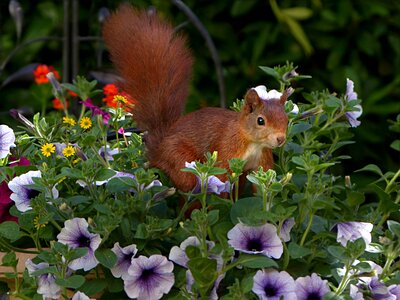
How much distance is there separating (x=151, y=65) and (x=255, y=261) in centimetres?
45

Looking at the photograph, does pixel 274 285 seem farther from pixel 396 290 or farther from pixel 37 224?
pixel 37 224

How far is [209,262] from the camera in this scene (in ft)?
3.34

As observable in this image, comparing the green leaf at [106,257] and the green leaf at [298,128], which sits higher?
the green leaf at [298,128]

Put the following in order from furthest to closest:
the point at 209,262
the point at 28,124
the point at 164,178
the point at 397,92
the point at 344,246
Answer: the point at 397,92 → the point at 28,124 → the point at 164,178 → the point at 344,246 → the point at 209,262

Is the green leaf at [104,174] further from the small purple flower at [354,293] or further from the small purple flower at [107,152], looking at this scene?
the small purple flower at [354,293]

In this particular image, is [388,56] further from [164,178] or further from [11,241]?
[11,241]

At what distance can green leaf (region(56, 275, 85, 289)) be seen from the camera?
1074mm

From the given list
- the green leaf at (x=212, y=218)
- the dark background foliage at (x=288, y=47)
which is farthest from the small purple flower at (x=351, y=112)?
the dark background foliage at (x=288, y=47)

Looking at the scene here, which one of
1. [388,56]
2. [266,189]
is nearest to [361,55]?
[388,56]

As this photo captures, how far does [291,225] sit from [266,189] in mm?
96

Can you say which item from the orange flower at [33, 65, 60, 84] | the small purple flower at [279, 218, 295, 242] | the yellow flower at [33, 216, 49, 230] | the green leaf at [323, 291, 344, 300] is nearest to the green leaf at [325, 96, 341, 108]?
the small purple flower at [279, 218, 295, 242]

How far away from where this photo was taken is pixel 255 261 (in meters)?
1.05

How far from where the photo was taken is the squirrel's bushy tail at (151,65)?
1376 mm

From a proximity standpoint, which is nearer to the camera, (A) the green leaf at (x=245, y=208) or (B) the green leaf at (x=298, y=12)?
(A) the green leaf at (x=245, y=208)
